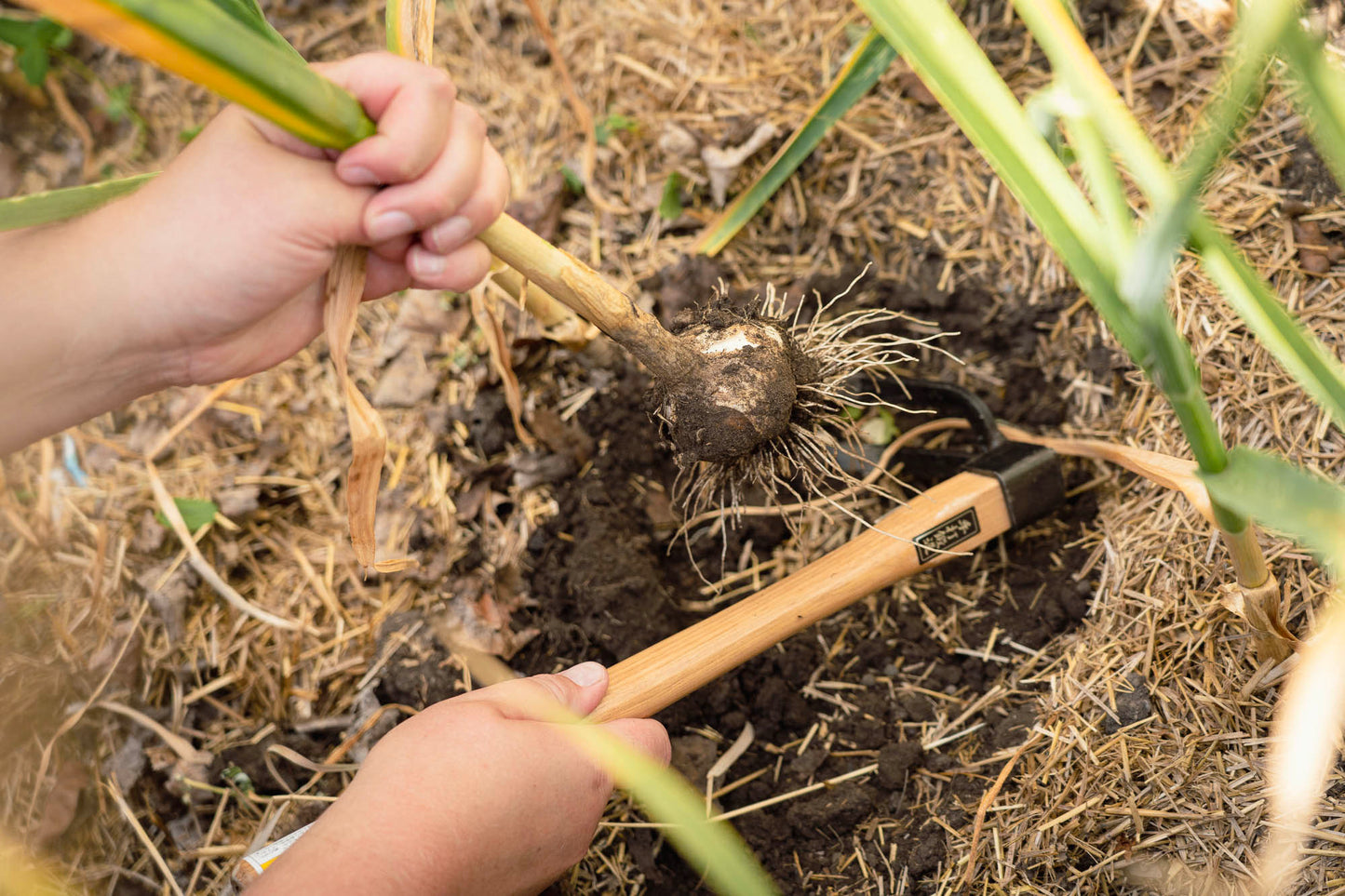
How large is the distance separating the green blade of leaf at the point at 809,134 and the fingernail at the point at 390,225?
705 millimetres

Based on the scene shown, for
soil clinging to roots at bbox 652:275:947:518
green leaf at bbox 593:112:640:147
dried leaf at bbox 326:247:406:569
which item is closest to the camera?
dried leaf at bbox 326:247:406:569

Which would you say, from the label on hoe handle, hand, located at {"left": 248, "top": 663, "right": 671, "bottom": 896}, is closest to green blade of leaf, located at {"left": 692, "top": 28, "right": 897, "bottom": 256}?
the label on hoe handle

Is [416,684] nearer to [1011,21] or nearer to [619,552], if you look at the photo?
[619,552]

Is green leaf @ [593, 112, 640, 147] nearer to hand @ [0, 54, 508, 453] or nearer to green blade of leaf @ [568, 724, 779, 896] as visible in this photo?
hand @ [0, 54, 508, 453]

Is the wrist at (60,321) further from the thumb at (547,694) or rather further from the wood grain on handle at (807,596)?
the wood grain on handle at (807,596)

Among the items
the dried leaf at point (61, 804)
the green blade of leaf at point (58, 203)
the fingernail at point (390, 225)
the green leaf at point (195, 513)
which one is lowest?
the dried leaf at point (61, 804)

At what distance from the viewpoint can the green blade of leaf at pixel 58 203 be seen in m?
0.78

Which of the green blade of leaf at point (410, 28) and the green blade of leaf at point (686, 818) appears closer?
the green blade of leaf at point (686, 818)

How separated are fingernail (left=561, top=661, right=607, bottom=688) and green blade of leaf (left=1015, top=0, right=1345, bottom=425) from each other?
0.78 metres

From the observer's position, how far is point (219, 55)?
65 centimetres

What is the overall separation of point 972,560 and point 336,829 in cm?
100

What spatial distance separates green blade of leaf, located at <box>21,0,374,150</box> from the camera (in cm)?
60

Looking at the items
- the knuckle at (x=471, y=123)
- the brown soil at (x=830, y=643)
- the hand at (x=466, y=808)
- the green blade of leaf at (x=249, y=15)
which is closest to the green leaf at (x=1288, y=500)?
the brown soil at (x=830, y=643)

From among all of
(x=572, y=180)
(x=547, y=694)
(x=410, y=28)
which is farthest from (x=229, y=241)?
(x=572, y=180)
